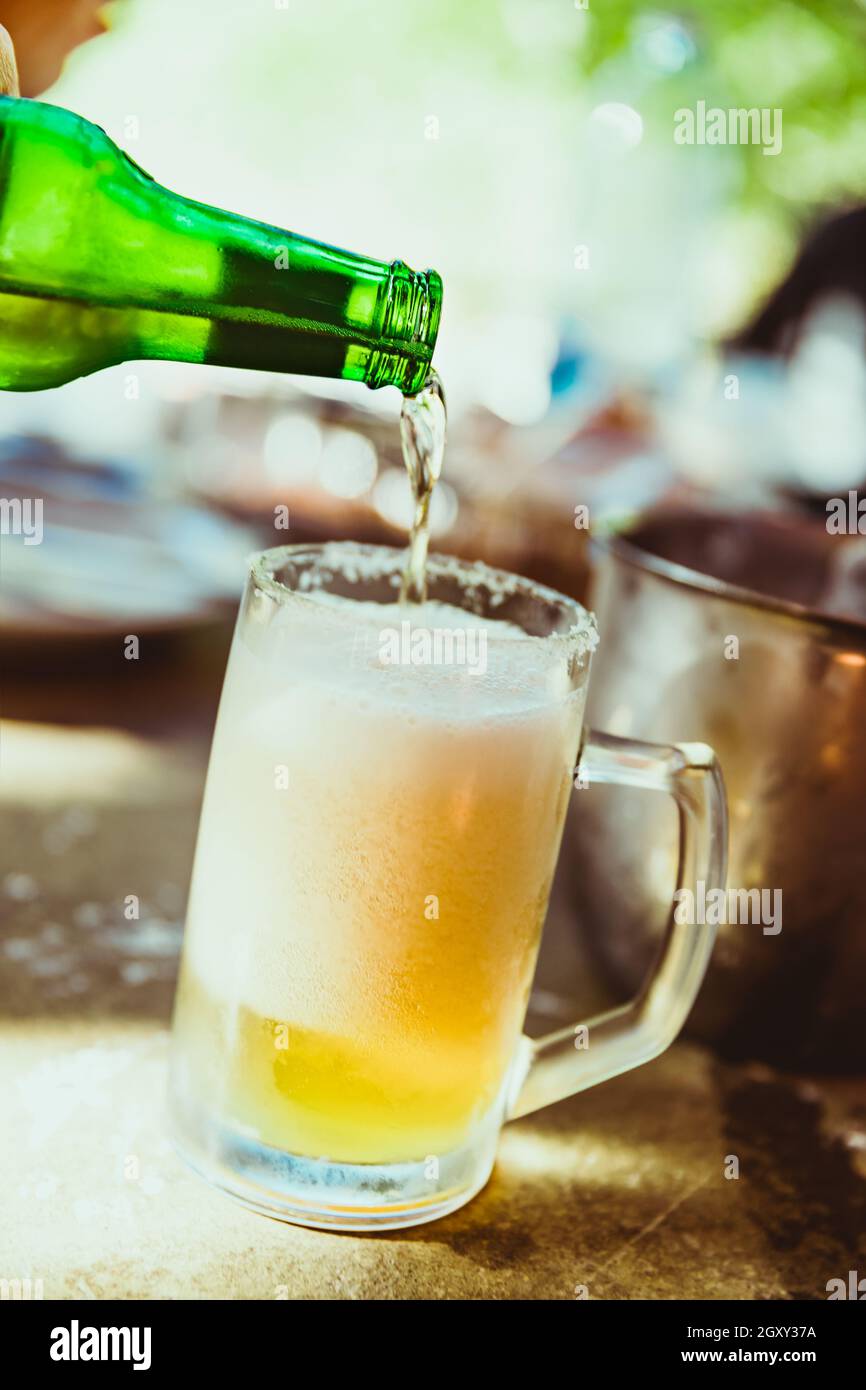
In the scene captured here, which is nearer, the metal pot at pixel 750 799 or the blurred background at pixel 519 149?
the metal pot at pixel 750 799

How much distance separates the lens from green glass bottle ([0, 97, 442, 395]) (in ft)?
2.07

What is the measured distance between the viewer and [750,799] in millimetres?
766

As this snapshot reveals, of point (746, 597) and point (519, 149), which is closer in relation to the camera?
point (746, 597)

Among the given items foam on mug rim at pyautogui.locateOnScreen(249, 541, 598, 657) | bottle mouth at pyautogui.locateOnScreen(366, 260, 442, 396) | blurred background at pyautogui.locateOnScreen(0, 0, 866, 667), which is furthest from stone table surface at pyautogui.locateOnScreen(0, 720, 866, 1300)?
blurred background at pyautogui.locateOnScreen(0, 0, 866, 667)

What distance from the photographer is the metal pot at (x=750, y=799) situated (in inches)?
29.3

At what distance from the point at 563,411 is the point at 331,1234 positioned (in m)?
1.78

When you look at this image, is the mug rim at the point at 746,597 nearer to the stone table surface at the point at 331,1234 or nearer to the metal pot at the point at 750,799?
the metal pot at the point at 750,799

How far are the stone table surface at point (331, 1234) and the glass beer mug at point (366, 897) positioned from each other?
3 centimetres

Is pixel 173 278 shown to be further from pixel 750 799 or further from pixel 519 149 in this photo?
pixel 519 149

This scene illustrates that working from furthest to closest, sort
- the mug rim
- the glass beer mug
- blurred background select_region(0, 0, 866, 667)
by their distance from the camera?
blurred background select_region(0, 0, 866, 667) < the mug rim < the glass beer mug

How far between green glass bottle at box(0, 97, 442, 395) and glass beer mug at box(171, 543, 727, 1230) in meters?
0.11

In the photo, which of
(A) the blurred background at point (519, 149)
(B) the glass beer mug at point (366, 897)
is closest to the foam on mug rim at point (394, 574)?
(B) the glass beer mug at point (366, 897)

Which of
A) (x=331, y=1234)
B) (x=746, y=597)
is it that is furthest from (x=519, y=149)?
(x=331, y=1234)

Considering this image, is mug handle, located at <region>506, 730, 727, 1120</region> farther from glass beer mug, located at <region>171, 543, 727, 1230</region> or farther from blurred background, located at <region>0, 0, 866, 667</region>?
blurred background, located at <region>0, 0, 866, 667</region>
